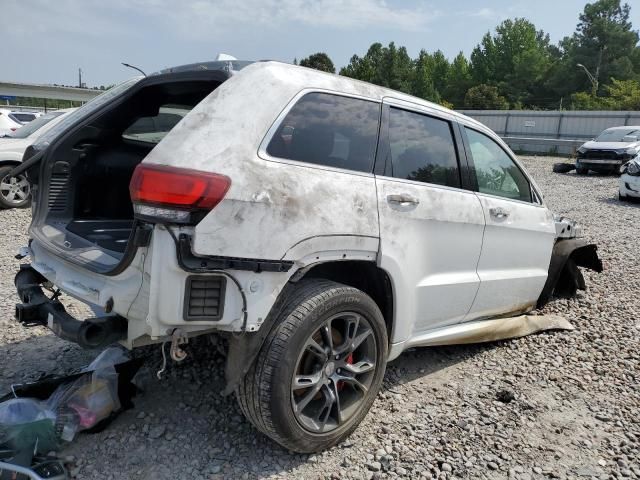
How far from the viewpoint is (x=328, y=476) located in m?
2.67

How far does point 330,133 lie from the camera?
9.25 feet

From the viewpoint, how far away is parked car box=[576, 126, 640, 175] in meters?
17.9

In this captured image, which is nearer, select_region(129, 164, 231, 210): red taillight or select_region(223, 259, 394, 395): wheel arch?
select_region(129, 164, 231, 210): red taillight

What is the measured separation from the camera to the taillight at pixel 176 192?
2.23 m

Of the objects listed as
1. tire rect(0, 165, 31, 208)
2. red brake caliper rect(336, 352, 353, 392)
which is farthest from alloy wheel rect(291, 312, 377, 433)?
tire rect(0, 165, 31, 208)

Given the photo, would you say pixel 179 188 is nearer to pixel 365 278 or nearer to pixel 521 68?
pixel 365 278

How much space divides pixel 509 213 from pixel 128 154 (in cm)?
283

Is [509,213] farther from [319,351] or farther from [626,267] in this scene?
[626,267]

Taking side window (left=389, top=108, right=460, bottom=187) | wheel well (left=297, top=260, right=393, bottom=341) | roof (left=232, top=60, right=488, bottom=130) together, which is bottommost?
wheel well (left=297, top=260, right=393, bottom=341)

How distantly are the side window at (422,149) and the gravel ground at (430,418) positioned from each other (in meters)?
1.46

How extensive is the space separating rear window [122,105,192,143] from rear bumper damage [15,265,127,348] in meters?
1.18

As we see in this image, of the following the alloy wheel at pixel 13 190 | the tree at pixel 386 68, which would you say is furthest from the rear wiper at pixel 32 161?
the tree at pixel 386 68

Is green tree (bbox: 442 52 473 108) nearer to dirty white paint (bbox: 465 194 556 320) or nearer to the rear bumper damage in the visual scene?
dirty white paint (bbox: 465 194 556 320)

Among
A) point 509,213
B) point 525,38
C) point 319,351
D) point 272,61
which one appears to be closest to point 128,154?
point 272,61
